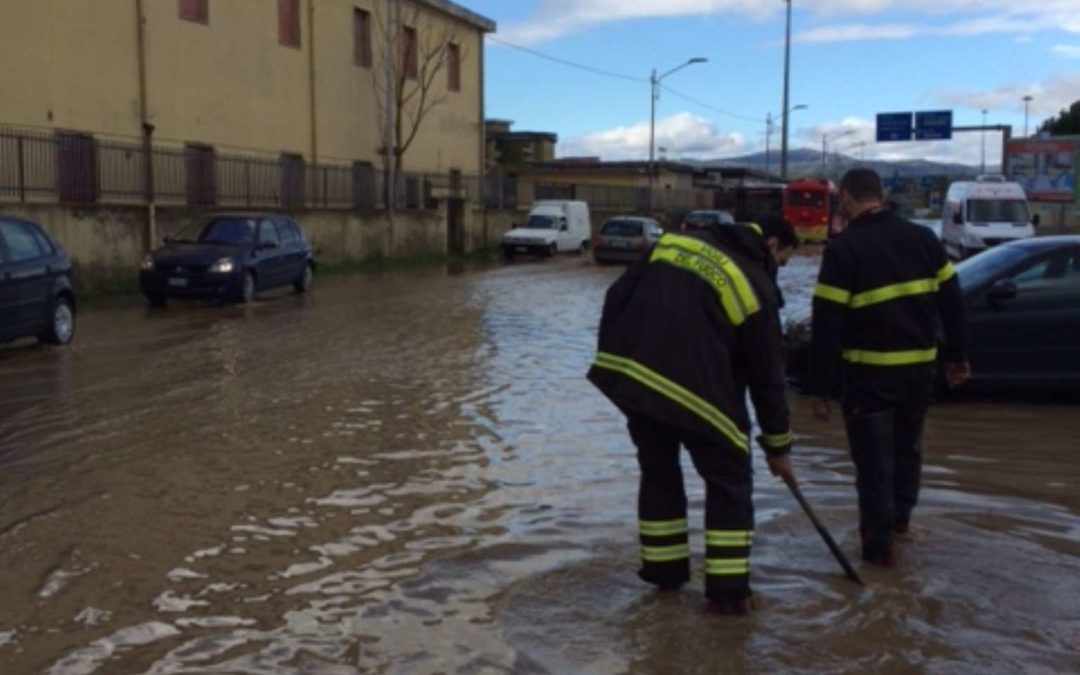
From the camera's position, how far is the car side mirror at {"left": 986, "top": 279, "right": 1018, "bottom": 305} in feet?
33.9

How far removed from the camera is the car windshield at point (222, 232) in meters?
20.8

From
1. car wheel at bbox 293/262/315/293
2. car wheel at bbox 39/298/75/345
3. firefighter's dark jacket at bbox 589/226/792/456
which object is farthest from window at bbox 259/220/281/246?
firefighter's dark jacket at bbox 589/226/792/456

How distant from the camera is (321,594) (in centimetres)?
534

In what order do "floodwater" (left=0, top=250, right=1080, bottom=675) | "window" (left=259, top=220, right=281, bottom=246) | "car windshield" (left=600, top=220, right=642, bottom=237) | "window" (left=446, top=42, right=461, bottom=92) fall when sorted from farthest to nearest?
"window" (left=446, top=42, right=461, bottom=92) < "car windshield" (left=600, top=220, right=642, bottom=237) < "window" (left=259, top=220, right=281, bottom=246) < "floodwater" (left=0, top=250, right=1080, bottom=675)

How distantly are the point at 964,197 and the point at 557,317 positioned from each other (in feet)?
67.0

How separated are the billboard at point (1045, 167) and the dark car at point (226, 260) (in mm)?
51246

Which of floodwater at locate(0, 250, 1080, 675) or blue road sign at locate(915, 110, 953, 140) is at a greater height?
blue road sign at locate(915, 110, 953, 140)

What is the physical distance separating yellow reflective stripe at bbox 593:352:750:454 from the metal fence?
60.8ft

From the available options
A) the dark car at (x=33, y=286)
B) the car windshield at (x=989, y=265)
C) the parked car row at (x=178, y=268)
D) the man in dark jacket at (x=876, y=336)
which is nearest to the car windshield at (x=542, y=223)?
the parked car row at (x=178, y=268)

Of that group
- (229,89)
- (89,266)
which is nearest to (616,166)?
(229,89)

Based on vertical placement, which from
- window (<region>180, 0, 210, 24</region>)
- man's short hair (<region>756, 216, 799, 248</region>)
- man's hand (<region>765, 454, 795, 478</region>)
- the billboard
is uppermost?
window (<region>180, 0, 210, 24</region>)

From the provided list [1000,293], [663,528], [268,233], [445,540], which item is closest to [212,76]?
[268,233]

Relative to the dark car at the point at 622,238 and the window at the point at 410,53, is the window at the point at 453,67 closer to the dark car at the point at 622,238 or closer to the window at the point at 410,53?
the window at the point at 410,53

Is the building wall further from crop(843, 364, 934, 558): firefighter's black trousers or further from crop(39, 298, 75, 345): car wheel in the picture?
crop(843, 364, 934, 558): firefighter's black trousers
